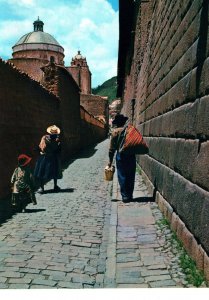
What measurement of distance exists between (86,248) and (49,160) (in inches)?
192

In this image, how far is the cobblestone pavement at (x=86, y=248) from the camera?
4023 mm

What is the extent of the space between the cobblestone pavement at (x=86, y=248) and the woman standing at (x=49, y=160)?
4.75ft

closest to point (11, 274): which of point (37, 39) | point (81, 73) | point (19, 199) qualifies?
point (19, 199)

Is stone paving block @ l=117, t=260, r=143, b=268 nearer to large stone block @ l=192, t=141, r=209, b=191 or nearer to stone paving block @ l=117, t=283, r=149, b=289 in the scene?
stone paving block @ l=117, t=283, r=149, b=289

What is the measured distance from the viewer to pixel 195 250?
3.87 m

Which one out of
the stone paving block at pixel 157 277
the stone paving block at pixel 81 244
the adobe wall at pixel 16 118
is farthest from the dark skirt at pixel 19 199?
the stone paving block at pixel 157 277

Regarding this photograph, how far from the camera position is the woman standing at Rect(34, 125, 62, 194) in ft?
32.7

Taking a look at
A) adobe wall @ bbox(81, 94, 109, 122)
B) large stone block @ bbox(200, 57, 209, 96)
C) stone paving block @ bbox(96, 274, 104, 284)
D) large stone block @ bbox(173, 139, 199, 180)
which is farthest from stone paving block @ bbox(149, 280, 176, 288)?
adobe wall @ bbox(81, 94, 109, 122)

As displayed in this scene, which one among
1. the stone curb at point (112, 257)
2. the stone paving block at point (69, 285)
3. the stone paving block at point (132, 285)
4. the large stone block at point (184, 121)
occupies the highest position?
the large stone block at point (184, 121)

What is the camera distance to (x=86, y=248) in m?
5.41

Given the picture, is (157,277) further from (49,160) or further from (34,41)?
(34,41)

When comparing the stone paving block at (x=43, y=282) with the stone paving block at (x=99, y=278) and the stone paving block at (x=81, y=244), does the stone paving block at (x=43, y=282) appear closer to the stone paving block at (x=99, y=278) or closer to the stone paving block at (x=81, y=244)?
the stone paving block at (x=99, y=278)

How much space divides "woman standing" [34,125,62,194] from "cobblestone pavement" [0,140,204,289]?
4.75 ft
